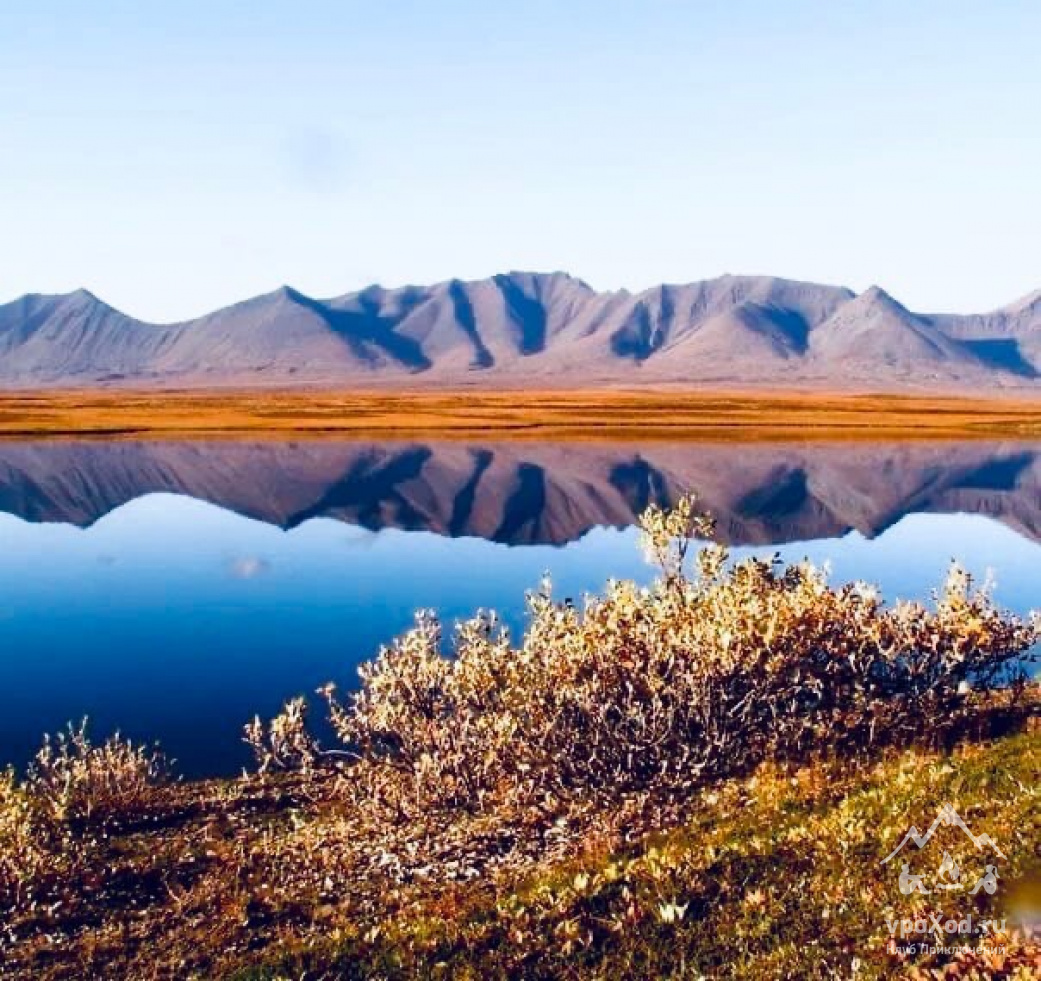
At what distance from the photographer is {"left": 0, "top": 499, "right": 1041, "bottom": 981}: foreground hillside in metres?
11.4

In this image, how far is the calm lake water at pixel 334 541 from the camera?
101 ft

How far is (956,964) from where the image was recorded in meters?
9.29

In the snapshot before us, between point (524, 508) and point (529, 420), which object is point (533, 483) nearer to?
point (524, 508)

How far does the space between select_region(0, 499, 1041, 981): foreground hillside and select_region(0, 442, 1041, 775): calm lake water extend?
6.53 meters

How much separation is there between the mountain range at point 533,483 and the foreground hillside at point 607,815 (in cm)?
3735

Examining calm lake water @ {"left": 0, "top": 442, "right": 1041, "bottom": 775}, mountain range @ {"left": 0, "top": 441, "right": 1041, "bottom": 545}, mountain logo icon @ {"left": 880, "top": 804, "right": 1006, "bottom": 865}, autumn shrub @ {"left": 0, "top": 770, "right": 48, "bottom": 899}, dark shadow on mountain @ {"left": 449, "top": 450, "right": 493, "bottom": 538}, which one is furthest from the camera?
mountain range @ {"left": 0, "top": 441, "right": 1041, "bottom": 545}

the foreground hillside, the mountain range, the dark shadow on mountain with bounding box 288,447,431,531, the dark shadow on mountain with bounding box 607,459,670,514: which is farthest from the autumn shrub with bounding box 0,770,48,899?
the dark shadow on mountain with bounding box 607,459,670,514

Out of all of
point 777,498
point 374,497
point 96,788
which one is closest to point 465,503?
point 374,497

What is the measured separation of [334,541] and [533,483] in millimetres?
24162

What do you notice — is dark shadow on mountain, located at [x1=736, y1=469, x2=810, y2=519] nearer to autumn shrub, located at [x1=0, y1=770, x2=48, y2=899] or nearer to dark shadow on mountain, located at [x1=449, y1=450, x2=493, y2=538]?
dark shadow on mountain, located at [x1=449, y1=450, x2=493, y2=538]

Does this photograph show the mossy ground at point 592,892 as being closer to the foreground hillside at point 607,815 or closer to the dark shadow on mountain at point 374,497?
the foreground hillside at point 607,815

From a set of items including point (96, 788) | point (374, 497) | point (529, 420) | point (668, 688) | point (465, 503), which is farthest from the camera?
point (529, 420)

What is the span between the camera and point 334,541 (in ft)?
190

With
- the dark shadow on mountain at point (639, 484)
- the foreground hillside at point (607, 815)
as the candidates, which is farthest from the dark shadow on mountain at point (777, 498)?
the foreground hillside at point (607, 815)
